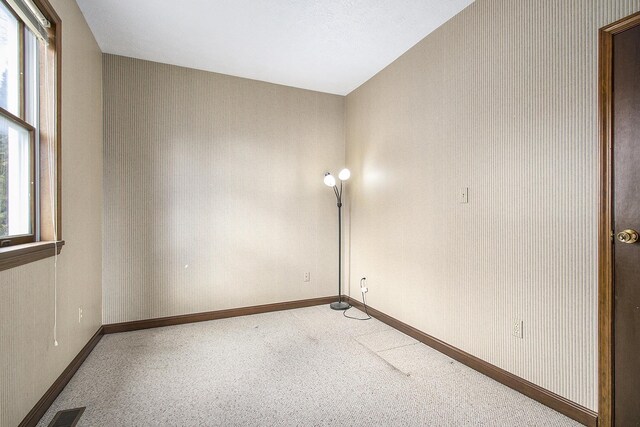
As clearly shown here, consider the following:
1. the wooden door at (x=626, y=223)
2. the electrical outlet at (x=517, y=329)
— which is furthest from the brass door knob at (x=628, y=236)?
the electrical outlet at (x=517, y=329)

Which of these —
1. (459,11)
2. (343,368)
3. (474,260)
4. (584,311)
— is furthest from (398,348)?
(459,11)

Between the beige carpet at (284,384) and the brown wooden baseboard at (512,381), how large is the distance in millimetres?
49

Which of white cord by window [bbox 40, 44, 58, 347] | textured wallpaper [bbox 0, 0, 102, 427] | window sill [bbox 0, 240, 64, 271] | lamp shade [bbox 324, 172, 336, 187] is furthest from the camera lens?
lamp shade [bbox 324, 172, 336, 187]

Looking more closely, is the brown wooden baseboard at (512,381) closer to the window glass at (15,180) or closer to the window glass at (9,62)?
the window glass at (15,180)

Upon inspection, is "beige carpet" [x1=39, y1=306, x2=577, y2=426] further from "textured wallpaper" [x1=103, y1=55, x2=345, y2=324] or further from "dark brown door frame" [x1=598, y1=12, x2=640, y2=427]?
"textured wallpaper" [x1=103, y1=55, x2=345, y2=324]

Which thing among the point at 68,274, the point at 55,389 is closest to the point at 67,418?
the point at 55,389

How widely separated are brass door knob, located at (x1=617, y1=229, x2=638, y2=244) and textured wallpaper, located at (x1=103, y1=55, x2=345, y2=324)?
2859mm

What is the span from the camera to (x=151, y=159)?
324cm

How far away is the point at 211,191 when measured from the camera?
3477 mm

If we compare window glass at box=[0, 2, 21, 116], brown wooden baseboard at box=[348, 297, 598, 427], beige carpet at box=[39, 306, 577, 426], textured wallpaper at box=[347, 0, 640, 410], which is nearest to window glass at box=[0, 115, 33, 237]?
window glass at box=[0, 2, 21, 116]

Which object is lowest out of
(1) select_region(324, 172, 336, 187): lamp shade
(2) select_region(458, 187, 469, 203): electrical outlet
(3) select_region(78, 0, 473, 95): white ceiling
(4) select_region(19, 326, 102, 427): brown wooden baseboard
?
(4) select_region(19, 326, 102, 427): brown wooden baseboard

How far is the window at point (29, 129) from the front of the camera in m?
1.64

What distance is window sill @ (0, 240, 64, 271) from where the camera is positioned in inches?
55.4

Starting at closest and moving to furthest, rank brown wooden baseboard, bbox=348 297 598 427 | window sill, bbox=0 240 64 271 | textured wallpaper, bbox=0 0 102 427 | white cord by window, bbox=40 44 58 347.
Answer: window sill, bbox=0 240 64 271, textured wallpaper, bbox=0 0 102 427, brown wooden baseboard, bbox=348 297 598 427, white cord by window, bbox=40 44 58 347
